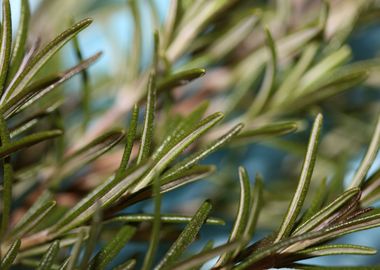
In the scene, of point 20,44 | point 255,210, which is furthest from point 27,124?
point 255,210

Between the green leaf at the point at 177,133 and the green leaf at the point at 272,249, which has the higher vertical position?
the green leaf at the point at 177,133

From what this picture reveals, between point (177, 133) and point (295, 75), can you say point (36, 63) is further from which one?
point (295, 75)

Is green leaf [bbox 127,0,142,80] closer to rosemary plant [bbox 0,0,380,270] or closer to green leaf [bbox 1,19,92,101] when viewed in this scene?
rosemary plant [bbox 0,0,380,270]

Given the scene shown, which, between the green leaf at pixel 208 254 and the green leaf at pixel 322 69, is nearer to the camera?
the green leaf at pixel 208 254

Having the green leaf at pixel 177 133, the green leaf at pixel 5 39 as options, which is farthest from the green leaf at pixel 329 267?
the green leaf at pixel 5 39

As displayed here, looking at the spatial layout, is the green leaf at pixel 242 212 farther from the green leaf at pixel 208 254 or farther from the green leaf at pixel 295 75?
the green leaf at pixel 295 75

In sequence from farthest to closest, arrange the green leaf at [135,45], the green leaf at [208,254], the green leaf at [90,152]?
the green leaf at [135,45]
the green leaf at [90,152]
the green leaf at [208,254]
